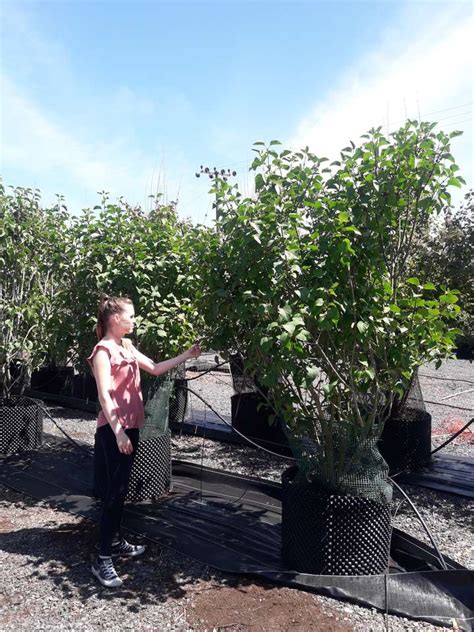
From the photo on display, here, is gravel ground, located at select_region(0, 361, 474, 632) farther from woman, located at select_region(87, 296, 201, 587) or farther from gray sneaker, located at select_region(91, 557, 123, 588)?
woman, located at select_region(87, 296, 201, 587)

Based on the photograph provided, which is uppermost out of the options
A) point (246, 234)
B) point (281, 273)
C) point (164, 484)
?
point (246, 234)

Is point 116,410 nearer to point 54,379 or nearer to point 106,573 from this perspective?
point 106,573

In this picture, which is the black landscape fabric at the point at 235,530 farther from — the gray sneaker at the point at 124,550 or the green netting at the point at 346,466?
the green netting at the point at 346,466

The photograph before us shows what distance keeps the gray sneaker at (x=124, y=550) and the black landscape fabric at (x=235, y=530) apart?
0.17 meters

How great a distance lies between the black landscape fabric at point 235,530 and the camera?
255 cm

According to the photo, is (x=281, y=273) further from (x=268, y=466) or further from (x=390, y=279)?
(x=268, y=466)

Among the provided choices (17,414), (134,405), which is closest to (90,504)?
(134,405)

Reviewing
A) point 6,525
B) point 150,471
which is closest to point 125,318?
point 150,471

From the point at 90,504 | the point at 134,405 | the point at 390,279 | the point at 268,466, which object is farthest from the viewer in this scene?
the point at 268,466

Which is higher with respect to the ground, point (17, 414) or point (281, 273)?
point (281, 273)

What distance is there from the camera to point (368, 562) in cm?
275

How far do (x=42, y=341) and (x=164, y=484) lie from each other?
2.24m

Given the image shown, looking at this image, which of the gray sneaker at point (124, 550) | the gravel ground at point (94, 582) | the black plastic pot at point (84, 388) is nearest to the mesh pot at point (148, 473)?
the gravel ground at point (94, 582)

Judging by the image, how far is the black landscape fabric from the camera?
2.55 m
